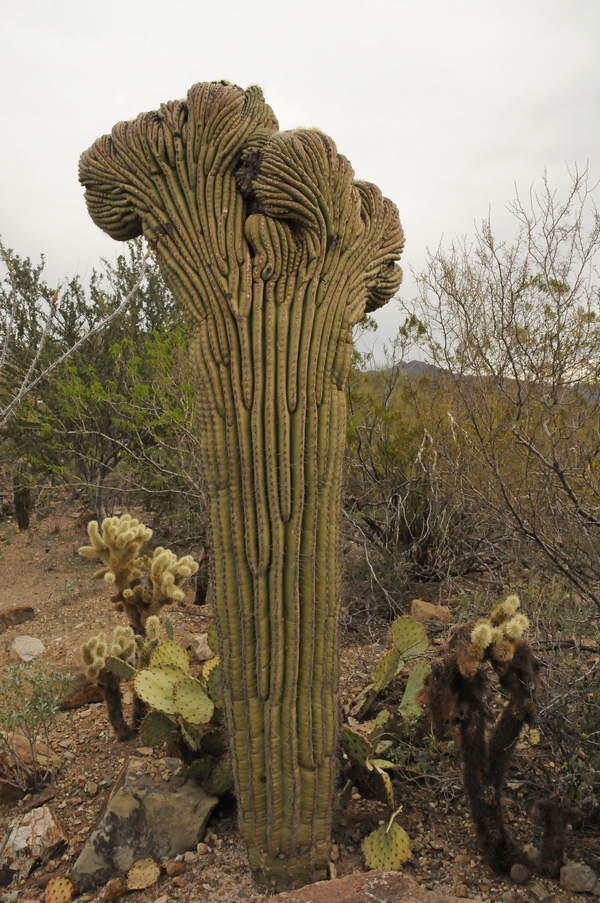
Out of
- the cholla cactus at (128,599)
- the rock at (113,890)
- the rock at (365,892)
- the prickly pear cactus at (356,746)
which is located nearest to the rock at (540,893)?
the rock at (365,892)

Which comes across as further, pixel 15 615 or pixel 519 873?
pixel 15 615

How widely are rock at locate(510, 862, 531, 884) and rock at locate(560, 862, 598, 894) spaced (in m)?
0.13

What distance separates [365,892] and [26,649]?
13.9 feet

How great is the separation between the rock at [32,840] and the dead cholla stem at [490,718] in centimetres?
193

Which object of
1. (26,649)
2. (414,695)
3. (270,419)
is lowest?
(26,649)

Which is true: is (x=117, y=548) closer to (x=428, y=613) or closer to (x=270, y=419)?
(x=270, y=419)

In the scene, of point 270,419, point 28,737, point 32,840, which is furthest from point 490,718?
point 28,737

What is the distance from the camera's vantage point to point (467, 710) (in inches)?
100

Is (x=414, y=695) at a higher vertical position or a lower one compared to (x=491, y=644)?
lower

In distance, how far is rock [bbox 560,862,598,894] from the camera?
255 centimetres

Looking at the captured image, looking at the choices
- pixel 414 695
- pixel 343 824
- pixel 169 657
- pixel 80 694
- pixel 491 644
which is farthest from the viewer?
pixel 80 694

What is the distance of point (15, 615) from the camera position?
655cm

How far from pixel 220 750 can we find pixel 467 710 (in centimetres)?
139

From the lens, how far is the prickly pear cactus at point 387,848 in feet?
8.87
